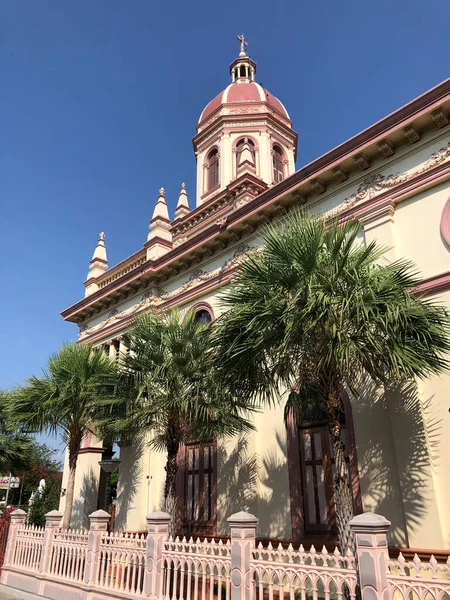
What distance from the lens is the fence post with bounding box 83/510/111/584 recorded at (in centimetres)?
895

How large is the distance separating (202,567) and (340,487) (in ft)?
7.93

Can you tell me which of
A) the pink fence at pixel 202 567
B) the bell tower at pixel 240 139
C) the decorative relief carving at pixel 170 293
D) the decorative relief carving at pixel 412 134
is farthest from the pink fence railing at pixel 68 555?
the bell tower at pixel 240 139

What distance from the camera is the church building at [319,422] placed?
8.66m

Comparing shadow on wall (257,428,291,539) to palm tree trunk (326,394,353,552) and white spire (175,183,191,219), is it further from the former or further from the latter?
white spire (175,183,191,219)

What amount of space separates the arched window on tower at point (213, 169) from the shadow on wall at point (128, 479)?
37.5 ft

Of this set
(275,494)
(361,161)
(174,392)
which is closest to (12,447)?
(174,392)

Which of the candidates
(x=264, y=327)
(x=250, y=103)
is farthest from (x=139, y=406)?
(x=250, y=103)

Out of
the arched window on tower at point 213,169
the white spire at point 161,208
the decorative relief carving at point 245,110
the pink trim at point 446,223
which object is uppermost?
the decorative relief carving at point 245,110

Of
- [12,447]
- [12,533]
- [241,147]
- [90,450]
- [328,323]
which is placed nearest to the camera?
[328,323]

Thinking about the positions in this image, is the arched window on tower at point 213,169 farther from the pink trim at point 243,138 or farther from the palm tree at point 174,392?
the palm tree at point 174,392

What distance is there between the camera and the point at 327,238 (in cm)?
773

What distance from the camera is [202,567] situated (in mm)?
7090

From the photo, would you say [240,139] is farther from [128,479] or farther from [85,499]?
[85,499]

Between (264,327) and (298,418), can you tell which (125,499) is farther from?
(264,327)
